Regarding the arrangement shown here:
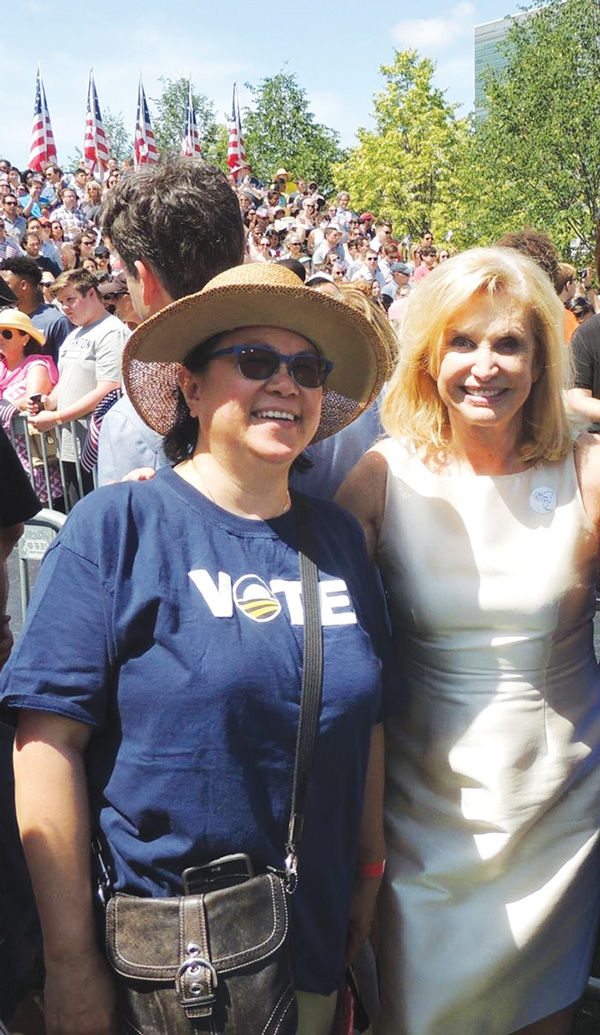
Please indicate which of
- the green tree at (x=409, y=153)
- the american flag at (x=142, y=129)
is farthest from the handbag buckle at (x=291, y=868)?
the green tree at (x=409, y=153)

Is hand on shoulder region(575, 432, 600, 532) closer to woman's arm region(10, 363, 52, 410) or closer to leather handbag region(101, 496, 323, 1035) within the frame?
leather handbag region(101, 496, 323, 1035)

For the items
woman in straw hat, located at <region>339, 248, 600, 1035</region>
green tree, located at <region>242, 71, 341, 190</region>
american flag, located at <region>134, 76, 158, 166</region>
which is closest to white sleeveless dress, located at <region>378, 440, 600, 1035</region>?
woman in straw hat, located at <region>339, 248, 600, 1035</region>

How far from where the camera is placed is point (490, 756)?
7.25 feet

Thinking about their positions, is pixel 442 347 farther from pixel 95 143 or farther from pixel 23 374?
pixel 95 143

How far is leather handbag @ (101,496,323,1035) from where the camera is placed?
165 centimetres

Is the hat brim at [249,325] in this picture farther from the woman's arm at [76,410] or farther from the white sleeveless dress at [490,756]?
the woman's arm at [76,410]

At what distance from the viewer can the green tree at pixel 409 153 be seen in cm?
3878

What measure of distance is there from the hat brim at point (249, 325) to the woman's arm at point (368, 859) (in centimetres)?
80

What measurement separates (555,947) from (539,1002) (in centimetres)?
13

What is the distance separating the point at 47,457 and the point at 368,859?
172 inches

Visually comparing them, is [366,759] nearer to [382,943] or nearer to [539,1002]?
[382,943]

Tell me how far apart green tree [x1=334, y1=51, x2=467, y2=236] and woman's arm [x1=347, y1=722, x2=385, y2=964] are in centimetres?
3793

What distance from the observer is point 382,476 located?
2.38 meters

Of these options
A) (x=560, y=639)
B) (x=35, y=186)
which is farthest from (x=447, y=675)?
(x=35, y=186)
